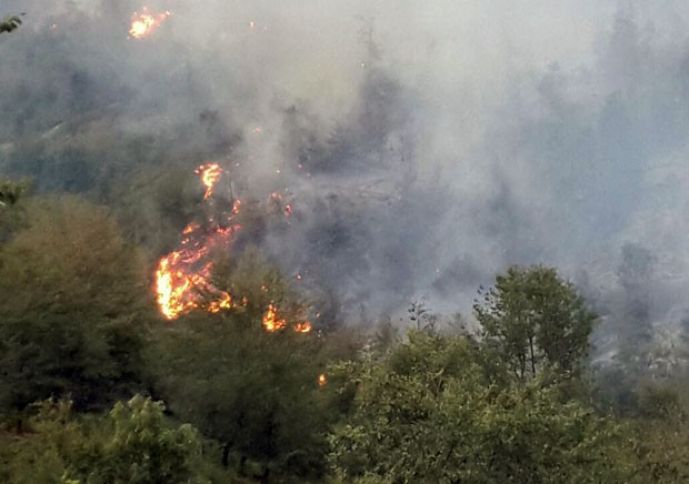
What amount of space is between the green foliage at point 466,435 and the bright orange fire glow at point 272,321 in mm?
18712

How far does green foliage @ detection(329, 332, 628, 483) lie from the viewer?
58.9ft

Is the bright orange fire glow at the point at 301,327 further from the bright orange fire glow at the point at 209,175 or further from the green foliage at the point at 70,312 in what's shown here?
the bright orange fire glow at the point at 209,175

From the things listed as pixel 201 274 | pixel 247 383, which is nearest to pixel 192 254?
pixel 201 274

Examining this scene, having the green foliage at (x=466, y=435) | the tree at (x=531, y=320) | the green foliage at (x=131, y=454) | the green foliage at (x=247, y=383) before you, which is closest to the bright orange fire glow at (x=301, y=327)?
the green foliage at (x=247, y=383)

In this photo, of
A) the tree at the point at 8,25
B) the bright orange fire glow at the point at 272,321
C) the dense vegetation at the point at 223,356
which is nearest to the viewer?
the tree at the point at 8,25

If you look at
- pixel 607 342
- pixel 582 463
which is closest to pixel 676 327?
pixel 607 342

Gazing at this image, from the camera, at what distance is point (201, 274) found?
84938mm

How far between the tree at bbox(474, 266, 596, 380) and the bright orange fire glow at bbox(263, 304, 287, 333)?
34.9 ft

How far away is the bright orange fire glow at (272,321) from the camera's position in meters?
39.8

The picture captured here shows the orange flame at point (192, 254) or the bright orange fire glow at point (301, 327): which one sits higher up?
the orange flame at point (192, 254)

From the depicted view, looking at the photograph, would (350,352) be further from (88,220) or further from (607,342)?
(607,342)

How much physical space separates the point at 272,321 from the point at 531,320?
14.5 metres

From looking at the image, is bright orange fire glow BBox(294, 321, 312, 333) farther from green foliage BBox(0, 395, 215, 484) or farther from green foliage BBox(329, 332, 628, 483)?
green foliage BBox(0, 395, 215, 484)

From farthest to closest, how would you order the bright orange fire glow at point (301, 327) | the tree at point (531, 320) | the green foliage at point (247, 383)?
1. the tree at point (531, 320)
2. the bright orange fire glow at point (301, 327)
3. the green foliage at point (247, 383)
